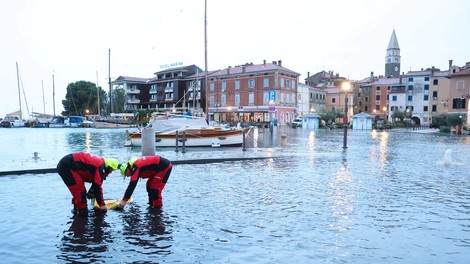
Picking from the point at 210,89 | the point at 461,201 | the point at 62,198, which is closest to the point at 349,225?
the point at 461,201

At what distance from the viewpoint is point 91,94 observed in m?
82.9

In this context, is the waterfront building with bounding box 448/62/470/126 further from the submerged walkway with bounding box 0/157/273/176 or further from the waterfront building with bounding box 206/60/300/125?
the submerged walkway with bounding box 0/157/273/176

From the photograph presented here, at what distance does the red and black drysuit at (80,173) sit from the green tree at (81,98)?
81.0 m

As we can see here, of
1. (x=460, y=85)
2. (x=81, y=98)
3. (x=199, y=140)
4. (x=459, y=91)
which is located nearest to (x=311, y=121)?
(x=459, y=91)

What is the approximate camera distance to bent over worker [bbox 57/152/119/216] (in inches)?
259

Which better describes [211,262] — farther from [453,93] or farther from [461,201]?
[453,93]

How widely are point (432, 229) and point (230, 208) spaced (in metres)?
3.88

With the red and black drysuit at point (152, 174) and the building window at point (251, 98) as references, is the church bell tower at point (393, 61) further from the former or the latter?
the red and black drysuit at point (152, 174)

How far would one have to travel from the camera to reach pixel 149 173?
736 centimetres

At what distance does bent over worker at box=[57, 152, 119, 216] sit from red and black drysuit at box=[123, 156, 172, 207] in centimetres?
44

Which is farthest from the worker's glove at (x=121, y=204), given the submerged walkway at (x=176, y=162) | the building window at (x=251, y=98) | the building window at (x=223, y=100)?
the building window at (x=223, y=100)

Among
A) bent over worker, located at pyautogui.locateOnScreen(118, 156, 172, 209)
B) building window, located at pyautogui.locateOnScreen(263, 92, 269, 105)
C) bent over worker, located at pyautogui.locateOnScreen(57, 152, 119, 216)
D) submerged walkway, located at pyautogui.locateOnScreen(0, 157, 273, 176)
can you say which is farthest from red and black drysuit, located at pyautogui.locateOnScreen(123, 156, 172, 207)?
building window, located at pyautogui.locateOnScreen(263, 92, 269, 105)

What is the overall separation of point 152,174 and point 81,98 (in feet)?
274

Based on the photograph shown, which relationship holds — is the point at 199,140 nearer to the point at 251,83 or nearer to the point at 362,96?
the point at 251,83
